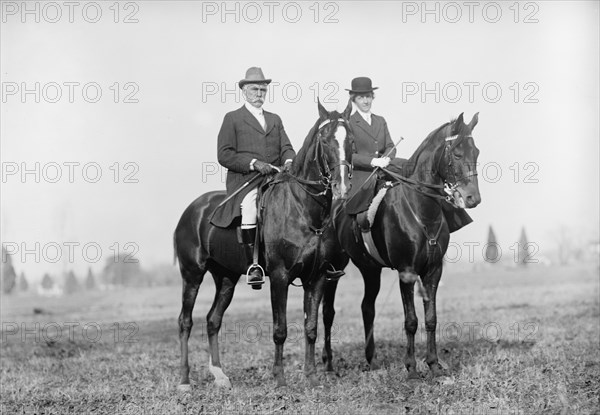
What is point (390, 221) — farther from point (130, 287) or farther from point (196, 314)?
point (130, 287)

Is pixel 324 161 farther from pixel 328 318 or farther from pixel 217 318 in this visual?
pixel 217 318

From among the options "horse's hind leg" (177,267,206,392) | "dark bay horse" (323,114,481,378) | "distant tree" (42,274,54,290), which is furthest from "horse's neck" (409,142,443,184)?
"distant tree" (42,274,54,290)

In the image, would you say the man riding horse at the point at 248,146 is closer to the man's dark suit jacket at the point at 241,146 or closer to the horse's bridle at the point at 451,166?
the man's dark suit jacket at the point at 241,146

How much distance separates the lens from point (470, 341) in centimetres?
1378

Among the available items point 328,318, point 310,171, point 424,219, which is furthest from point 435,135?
point 328,318

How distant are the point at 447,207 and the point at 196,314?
→ 856 inches

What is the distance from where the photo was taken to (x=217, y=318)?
37.9 ft

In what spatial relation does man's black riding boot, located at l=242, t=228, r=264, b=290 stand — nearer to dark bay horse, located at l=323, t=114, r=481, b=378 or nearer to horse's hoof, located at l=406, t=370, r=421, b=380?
dark bay horse, located at l=323, t=114, r=481, b=378

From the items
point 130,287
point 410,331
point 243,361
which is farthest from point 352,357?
point 130,287

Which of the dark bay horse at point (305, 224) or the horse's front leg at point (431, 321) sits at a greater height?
the dark bay horse at point (305, 224)

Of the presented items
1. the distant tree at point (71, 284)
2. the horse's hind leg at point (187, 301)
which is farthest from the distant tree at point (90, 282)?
the horse's hind leg at point (187, 301)

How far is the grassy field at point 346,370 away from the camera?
8.45m

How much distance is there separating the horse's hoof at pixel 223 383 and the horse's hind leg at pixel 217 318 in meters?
0.18

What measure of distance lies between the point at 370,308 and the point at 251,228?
2.83 metres
